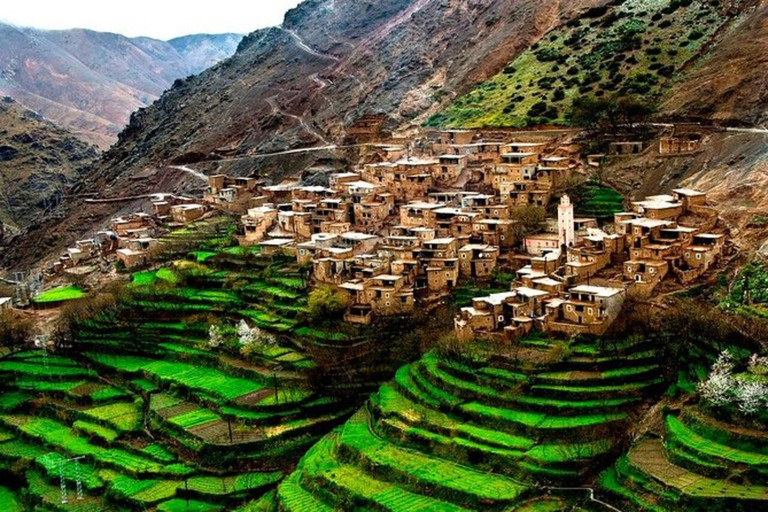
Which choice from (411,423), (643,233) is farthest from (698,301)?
(411,423)

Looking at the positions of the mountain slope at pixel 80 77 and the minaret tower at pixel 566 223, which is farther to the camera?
the mountain slope at pixel 80 77

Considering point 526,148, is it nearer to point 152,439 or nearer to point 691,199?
point 691,199

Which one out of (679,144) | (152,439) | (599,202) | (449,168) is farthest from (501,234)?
(152,439)

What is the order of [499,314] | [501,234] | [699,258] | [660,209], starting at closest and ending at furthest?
[699,258], [499,314], [660,209], [501,234]

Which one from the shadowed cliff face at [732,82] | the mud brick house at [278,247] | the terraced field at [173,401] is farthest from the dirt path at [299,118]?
the shadowed cliff face at [732,82]

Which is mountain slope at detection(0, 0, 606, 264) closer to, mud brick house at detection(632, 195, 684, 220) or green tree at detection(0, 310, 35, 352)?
green tree at detection(0, 310, 35, 352)

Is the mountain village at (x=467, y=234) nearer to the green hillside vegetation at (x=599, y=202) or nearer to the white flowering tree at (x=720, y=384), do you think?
the green hillside vegetation at (x=599, y=202)

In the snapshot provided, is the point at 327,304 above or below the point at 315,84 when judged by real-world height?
below
